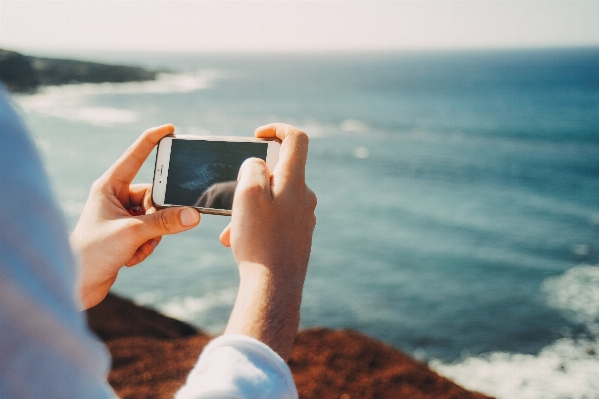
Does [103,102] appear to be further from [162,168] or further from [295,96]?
[162,168]

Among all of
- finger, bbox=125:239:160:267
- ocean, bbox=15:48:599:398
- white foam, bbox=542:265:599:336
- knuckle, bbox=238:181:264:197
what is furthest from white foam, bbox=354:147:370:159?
knuckle, bbox=238:181:264:197

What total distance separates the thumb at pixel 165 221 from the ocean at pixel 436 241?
155cm

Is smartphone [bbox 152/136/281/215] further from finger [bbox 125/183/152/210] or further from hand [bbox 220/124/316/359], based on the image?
hand [bbox 220/124/316/359]

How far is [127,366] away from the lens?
538 centimetres

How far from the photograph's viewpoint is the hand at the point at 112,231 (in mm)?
2057

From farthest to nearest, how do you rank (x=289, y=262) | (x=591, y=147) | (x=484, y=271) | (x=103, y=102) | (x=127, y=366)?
1. (x=103, y=102)
2. (x=591, y=147)
3. (x=484, y=271)
4. (x=127, y=366)
5. (x=289, y=262)

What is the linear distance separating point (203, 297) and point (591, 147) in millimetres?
31154

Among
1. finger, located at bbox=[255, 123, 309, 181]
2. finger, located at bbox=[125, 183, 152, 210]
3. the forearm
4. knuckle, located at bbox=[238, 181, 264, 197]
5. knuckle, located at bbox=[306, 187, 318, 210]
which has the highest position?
finger, located at bbox=[255, 123, 309, 181]

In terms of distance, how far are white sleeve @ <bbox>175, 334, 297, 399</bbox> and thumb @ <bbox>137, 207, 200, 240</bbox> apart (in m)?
1.18

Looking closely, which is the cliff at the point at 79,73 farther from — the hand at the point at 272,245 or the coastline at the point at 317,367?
the hand at the point at 272,245

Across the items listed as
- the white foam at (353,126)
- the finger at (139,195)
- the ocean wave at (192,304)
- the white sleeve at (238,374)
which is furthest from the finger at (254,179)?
the white foam at (353,126)

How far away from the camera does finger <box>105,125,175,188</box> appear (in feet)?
7.55

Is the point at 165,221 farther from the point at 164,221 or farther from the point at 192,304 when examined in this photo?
the point at 192,304

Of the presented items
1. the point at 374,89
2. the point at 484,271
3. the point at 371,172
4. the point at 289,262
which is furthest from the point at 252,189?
the point at 374,89
